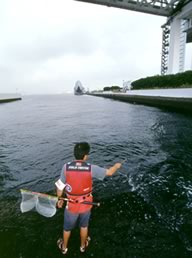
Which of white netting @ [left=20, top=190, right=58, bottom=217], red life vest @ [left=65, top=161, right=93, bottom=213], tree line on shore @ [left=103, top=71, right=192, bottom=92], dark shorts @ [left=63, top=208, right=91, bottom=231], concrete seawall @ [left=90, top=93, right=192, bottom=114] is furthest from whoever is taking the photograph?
→ tree line on shore @ [left=103, top=71, right=192, bottom=92]

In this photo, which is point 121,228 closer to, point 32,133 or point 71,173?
point 71,173

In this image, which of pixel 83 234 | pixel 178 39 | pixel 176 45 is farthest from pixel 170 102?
pixel 83 234

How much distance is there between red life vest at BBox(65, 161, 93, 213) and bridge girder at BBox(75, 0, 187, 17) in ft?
124

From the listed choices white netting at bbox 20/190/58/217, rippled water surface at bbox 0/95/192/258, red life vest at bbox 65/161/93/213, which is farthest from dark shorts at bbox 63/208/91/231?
rippled water surface at bbox 0/95/192/258

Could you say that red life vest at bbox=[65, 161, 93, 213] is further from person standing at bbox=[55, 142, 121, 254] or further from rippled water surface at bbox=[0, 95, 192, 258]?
rippled water surface at bbox=[0, 95, 192, 258]

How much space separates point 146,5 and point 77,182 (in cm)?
4214

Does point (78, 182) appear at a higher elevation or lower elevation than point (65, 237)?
higher

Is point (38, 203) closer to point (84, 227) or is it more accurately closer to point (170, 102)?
point (84, 227)

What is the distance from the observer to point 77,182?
300 cm

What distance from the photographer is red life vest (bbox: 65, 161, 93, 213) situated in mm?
3006

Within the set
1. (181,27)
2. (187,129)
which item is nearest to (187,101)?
(187,129)

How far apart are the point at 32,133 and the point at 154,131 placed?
9.00 m

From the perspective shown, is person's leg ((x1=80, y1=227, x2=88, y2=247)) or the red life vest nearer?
the red life vest

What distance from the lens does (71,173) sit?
3.01 metres
